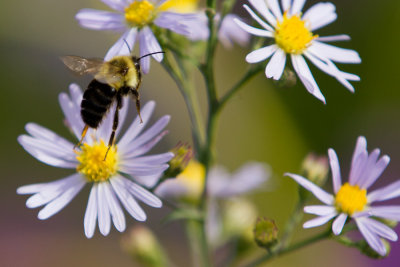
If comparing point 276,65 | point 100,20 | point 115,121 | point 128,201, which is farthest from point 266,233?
point 100,20

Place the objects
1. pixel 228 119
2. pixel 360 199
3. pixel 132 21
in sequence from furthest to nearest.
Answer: pixel 228 119 < pixel 132 21 < pixel 360 199

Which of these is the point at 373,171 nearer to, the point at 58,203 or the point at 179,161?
the point at 179,161

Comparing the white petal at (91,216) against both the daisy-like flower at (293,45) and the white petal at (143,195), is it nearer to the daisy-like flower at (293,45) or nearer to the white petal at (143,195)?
the white petal at (143,195)

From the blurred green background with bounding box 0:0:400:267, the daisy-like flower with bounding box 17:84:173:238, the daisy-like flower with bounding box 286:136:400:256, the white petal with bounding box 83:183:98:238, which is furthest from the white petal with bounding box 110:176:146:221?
the blurred green background with bounding box 0:0:400:267

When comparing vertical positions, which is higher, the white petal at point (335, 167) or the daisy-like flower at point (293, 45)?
the daisy-like flower at point (293, 45)

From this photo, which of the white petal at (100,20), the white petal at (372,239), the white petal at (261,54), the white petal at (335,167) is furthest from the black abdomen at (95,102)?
the white petal at (372,239)
